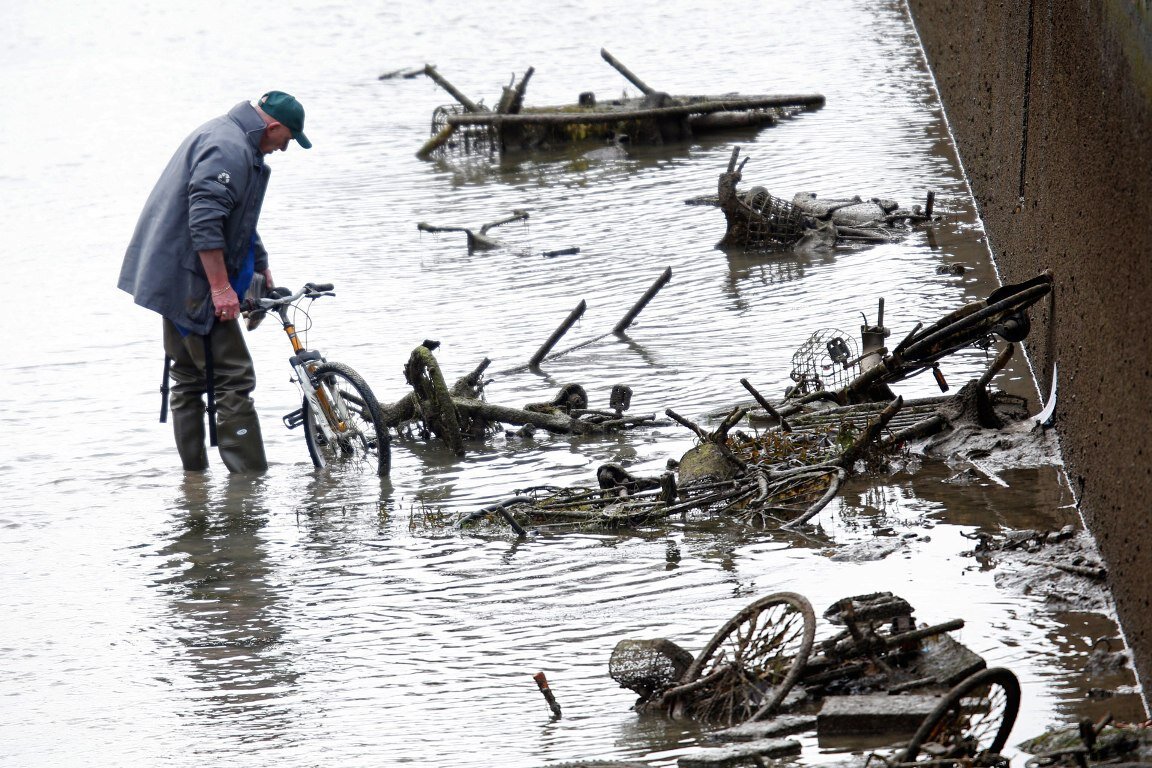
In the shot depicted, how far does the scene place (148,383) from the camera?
37.9 ft

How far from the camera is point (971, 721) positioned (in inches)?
194

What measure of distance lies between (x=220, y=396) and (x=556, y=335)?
222 cm

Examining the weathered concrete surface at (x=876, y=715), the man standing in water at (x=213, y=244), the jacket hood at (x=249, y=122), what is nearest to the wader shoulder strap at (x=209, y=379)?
the man standing in water at (x=213, y=244)

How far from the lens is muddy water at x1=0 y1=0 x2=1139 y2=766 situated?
19.4 ft

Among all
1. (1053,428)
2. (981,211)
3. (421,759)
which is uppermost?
(981,211)

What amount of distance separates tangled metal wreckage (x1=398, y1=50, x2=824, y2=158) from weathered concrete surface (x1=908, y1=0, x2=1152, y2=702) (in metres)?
8.36

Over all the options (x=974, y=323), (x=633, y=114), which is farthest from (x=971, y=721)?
(x=633, y=114)

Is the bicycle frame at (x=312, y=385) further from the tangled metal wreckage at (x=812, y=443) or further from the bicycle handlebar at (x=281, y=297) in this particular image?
the tangled metal wreckage at (x=812, y=443)

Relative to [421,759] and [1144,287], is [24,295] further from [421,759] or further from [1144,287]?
[1144,287]

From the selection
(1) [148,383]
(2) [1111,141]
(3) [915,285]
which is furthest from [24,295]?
(2) [1111,141]

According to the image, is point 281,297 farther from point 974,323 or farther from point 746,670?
point 746,670

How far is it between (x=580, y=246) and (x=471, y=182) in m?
4.36

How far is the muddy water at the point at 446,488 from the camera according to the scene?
19.4 feet

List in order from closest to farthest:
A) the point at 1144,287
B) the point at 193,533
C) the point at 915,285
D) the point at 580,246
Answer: the point at 1144,287
the point at 193,533
the point at 915,285
the point at 580,246
